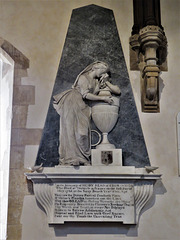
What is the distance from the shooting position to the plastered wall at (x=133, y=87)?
3.91 meters

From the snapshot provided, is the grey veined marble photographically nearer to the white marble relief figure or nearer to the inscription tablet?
the white marble relief figure

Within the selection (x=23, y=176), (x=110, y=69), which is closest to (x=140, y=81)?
(x=110, y=69)

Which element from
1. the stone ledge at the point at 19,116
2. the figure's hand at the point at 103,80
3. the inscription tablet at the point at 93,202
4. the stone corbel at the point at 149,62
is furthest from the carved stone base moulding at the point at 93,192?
the figure's hand at the point at 103,80

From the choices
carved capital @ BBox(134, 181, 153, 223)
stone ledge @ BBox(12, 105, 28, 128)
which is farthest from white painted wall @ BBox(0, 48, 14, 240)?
carved capital @ BBox(134, 181, 153, 223)

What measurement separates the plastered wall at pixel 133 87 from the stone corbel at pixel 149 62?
0.29 ft

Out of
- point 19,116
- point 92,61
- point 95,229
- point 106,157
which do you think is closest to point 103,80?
point 92,61

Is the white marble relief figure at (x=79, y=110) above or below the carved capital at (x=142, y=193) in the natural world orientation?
above

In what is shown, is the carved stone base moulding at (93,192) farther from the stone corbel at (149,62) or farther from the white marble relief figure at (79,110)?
the stone corbel at (149,62)

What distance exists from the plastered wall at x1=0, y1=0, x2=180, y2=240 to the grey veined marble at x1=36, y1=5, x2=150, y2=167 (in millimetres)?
75

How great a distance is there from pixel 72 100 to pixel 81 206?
1154 millimetres

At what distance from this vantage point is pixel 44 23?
Answer: 4496 mm

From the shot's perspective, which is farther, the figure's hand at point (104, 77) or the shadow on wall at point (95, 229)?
the figure's hand at point (104, 77)

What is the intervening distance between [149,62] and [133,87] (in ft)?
1.14

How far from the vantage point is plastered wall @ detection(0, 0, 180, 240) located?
154 inches
